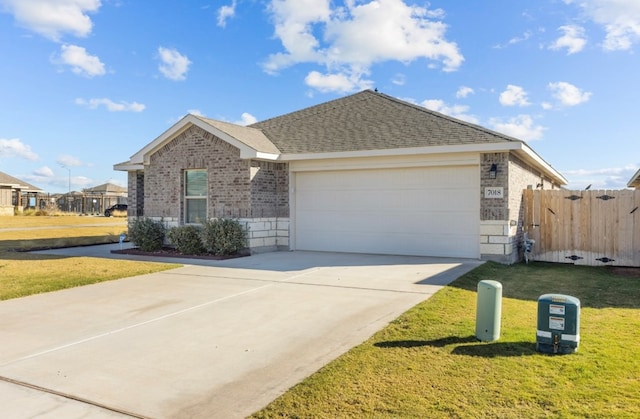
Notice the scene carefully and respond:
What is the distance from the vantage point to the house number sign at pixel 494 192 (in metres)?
11.5

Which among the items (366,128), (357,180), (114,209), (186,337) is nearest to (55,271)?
(186,337)

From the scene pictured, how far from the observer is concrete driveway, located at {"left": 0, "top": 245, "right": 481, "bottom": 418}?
385cm

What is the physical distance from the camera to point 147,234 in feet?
47.3

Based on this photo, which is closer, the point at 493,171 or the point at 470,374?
the point at 470,374

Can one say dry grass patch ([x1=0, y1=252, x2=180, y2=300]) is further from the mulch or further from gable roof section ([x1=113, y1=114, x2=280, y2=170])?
gable roof section ([x1=113, y1=114, x2=280, y2=170])

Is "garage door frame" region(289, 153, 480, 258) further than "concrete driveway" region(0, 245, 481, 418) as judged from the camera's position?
Yes

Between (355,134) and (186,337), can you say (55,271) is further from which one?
(355,134)

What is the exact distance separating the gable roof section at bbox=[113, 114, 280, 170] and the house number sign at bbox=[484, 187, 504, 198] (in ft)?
20.2

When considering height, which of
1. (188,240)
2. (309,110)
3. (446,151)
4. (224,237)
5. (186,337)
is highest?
(309,110)

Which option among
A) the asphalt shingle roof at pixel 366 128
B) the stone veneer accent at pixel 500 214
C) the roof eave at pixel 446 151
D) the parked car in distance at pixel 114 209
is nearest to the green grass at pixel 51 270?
the roof eave at pixel 446 151

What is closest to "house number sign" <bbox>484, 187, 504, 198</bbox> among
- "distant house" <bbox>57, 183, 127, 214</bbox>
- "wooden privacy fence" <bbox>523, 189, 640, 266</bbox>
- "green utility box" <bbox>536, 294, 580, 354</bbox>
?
→ "wooden privacy fence" <bbox>523, 189, 640, 266</bbox>

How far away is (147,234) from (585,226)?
12.6 m

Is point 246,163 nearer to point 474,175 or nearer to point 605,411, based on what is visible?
A: point 474,175

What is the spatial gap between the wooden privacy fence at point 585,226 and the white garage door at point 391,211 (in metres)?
2.15
